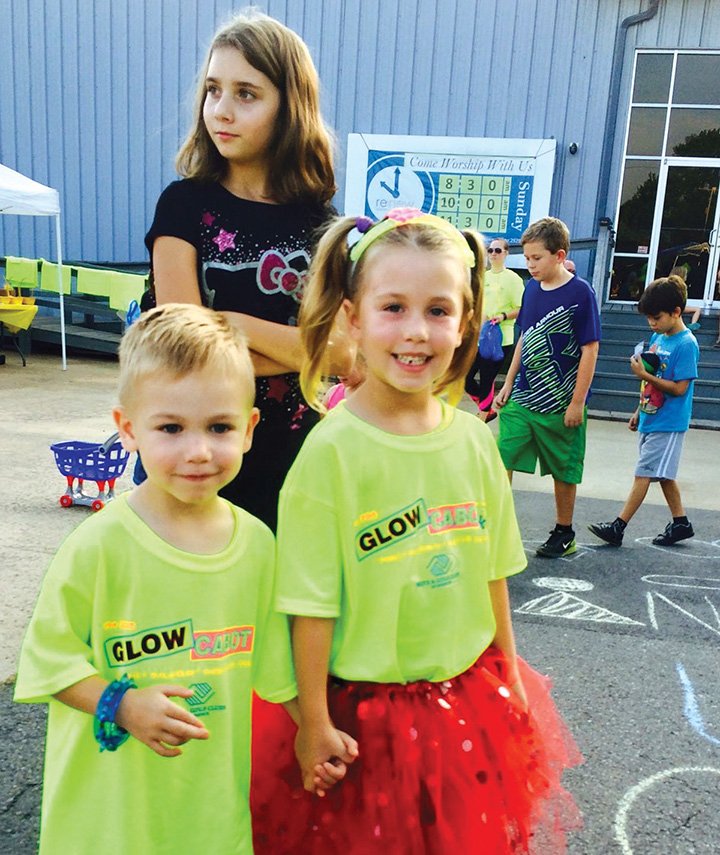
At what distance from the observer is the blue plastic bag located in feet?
24.0

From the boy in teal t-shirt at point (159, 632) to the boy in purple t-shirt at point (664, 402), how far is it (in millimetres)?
3597

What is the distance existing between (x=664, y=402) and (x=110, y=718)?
4002 millimetres

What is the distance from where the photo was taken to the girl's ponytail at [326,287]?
1.56 metres

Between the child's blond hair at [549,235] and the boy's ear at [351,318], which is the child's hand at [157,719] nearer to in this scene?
the boy's ear at [351,318]

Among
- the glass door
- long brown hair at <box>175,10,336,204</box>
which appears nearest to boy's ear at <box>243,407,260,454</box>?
long brown hair at <box>175,10,336,204</box>

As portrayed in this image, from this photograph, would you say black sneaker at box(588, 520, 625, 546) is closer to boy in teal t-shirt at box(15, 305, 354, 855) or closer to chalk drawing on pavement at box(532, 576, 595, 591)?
chalk drawing on pavement at box(532, 576, 595, 591)

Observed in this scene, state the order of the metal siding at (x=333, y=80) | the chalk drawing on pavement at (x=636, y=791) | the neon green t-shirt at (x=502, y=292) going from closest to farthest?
the chalk drawing on pavement at (x=636, y=791) < the neon green t-shirt at (x=502, y=292) < the metal siding at (x=333, y=80)

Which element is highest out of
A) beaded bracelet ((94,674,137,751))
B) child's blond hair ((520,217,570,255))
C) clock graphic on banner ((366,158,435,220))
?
clock graphic on banner ((366,158,435,220))

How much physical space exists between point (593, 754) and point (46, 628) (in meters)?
1.86

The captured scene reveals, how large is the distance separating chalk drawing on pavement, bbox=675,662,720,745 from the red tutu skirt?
1.27m

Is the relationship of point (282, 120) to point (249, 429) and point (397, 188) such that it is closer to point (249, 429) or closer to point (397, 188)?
point (249, 429)

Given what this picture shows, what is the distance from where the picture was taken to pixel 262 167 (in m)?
1.82

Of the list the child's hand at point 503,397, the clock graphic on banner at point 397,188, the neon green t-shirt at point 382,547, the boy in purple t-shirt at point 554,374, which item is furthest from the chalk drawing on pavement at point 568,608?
the clock graphic on banner at point 397,188

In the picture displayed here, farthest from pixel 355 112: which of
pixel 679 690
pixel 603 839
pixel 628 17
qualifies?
pixel 603 839
